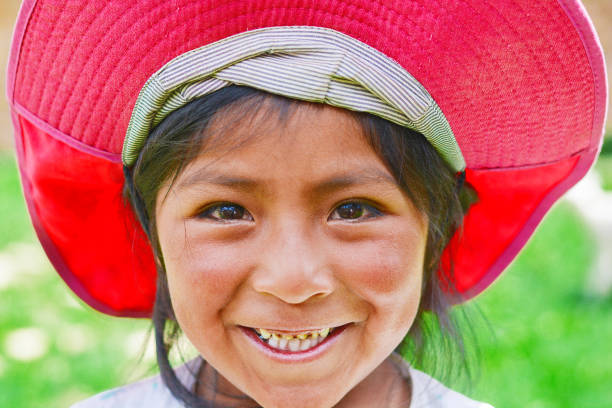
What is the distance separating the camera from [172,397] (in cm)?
146

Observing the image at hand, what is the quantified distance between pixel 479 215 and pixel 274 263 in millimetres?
540

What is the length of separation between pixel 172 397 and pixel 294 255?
0.54 metres

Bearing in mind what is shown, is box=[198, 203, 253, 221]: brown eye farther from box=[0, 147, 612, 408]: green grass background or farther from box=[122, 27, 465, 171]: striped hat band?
box=[0, 147, 612, 408]: green grass background

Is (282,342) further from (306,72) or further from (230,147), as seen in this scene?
(306,72)

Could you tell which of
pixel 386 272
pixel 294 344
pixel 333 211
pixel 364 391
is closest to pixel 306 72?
pixel 333 211

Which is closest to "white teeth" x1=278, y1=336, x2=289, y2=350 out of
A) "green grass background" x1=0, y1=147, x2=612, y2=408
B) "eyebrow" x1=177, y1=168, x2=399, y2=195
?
"eyebrow" x1=177, y1=168, x2=399, y2=195

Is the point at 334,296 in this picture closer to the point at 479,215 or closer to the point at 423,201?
the point at 423,201

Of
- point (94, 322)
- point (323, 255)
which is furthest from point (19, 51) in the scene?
point (94, 322)

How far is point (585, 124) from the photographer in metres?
1.24

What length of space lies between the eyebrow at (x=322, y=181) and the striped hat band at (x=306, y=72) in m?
Result: 0.08

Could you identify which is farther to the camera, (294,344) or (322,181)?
(294,344)

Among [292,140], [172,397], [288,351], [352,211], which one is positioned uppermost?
[292,140]

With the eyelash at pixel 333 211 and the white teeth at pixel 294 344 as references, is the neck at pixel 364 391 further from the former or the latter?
the eyelash at pixel 333 211

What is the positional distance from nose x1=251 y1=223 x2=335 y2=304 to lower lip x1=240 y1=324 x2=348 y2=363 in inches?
4.6
